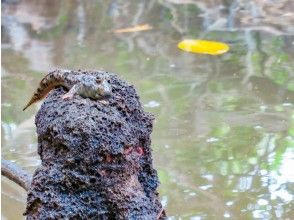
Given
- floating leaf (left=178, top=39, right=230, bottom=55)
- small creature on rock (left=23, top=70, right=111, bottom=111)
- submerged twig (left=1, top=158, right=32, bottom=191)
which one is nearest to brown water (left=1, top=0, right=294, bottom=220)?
floating leaf (left=178, top=39, right=230, bottom=55)

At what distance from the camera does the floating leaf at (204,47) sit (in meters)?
3.62

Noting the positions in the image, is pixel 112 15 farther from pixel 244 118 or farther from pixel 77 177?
pixel 77 177

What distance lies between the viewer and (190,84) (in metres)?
3.17

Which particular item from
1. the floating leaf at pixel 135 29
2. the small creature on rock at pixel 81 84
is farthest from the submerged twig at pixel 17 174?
the floating leaf at pixel 135 29

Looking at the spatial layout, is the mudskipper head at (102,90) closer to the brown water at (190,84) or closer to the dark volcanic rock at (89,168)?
the dark volcanic rock at (89,168)

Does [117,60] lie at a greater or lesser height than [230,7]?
lesser

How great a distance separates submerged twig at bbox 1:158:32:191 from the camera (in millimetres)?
1580

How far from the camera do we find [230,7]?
15.3 ft

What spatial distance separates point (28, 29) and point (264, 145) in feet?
8.17

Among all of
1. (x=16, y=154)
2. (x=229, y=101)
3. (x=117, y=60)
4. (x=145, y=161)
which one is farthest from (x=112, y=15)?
(x=145, y=161)

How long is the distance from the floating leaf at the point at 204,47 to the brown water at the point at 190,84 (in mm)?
48

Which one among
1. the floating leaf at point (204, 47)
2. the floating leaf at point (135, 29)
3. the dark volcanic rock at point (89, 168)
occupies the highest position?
the floating leaf at point (135, 29)

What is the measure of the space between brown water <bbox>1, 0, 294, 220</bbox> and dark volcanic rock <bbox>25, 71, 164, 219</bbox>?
94cm

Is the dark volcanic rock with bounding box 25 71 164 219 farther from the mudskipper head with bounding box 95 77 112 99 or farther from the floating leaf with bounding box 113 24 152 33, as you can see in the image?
the floating leaf with bounding box 113 24 152 33
